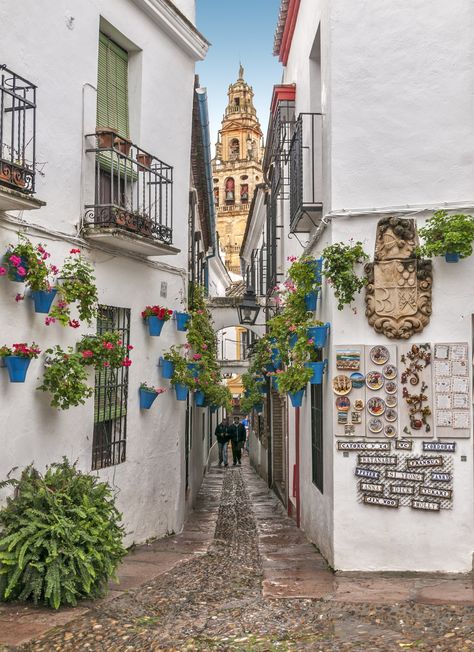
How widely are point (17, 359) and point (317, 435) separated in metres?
3.96

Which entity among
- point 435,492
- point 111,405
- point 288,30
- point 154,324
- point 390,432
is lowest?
point 435,492

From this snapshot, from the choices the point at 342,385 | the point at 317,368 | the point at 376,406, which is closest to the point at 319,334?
the point at 317,368

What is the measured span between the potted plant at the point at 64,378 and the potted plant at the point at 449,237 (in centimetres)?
345

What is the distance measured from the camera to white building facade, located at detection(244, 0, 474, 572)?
6871 mm

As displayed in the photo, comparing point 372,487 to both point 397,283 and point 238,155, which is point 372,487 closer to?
point 397,283

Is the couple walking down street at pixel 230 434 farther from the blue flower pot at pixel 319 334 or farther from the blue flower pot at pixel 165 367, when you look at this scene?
the blue flower pot at pixel 319 334

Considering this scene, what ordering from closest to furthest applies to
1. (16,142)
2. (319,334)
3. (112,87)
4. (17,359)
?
1. (17,359)
2. (16,142)
3. (319,334)
4. (112,87)

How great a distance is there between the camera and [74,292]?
6.77 m

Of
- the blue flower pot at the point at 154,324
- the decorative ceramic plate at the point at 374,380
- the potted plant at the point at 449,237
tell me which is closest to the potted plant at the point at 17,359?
the blue flower pot at the point at 154,324

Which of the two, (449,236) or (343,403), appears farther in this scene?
(343,403)

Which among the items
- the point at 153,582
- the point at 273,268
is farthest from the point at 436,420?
the point at 273,268

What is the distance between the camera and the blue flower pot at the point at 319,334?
23.9 ft

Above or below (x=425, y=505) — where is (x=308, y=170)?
above

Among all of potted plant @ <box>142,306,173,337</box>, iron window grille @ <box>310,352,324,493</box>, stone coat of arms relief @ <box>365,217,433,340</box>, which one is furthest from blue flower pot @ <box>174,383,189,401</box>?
stone coat of arms relief @ <box>365,217,433,340</box>
